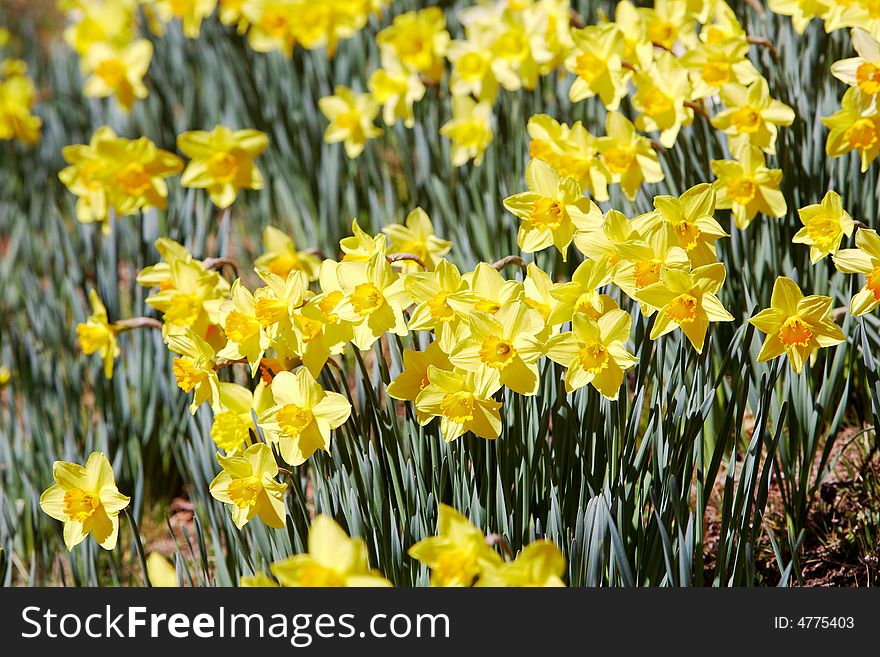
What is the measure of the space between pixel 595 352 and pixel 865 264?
62 cm

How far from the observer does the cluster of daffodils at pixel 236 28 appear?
135 inches

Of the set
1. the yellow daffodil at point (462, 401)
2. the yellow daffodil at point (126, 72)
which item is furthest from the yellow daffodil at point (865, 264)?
the yellow daffodil at point (126, 72)

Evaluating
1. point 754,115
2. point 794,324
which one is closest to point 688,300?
point 794,324

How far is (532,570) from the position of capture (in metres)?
1.27

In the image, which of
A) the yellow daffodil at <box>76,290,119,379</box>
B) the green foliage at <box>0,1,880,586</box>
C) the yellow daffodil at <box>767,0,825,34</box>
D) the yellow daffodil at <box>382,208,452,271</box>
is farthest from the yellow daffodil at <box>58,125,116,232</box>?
the yellow daffodil at <box>767,0,825,34</box>

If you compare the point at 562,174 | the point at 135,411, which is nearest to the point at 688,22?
the point at 562,174

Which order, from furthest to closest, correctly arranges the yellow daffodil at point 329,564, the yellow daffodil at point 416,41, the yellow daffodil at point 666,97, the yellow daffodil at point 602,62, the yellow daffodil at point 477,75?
the yellow daffodil at point 416,41
the yellow daffodil at point 477,75
the yellow daffodil at point 602,62
the yellow daffodil at point 666,97
the yellow daffodil at point 329,564

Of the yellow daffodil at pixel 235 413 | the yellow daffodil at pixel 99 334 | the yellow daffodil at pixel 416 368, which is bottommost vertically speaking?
the yellow daffodil at pixel 235 413

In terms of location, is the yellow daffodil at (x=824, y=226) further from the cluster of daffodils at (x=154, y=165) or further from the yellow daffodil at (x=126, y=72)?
the yellow daffodil at (x=126, y=72)

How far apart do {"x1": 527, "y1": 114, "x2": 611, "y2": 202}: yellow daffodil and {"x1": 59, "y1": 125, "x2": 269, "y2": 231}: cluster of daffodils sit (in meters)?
0.91

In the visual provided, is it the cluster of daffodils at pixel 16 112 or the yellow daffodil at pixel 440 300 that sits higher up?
the cluster of daffodils at pixel 16 112

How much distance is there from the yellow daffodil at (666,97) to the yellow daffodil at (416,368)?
3.36ft

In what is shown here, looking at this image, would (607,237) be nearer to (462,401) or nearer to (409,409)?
(462,401)

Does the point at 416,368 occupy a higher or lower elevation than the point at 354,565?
higher
